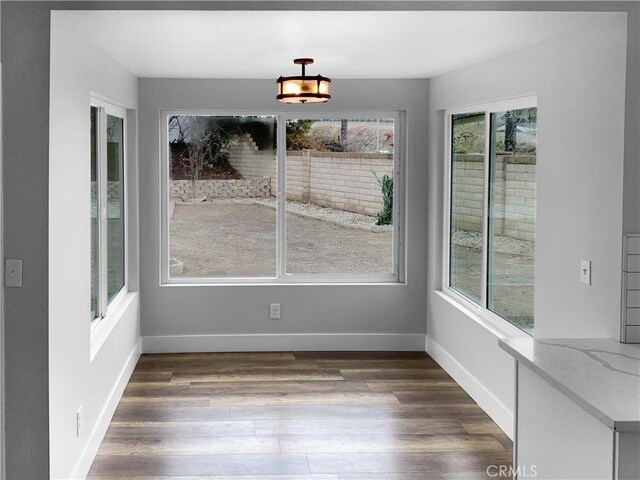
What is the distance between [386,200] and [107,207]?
2409mm

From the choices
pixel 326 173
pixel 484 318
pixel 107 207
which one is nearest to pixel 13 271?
pixel 107 207

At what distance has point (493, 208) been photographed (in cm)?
542

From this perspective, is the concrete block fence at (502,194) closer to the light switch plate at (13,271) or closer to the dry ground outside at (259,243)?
the dry ground outside at (259,243)

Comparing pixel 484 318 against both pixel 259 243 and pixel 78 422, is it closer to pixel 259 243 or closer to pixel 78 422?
pixel 259 243

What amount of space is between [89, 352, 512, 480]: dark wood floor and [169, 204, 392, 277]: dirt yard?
0.74 metres

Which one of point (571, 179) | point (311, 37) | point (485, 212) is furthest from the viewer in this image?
point (485, 212)

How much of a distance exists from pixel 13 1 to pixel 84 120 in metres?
0.90

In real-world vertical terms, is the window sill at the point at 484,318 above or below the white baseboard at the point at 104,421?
above

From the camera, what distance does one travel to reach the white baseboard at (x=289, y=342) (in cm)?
676

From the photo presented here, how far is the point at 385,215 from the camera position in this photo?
6.92m

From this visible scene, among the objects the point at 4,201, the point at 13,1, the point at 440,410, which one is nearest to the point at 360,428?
the point at 440,410

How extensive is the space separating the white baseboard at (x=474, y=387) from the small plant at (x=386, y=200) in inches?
39.7

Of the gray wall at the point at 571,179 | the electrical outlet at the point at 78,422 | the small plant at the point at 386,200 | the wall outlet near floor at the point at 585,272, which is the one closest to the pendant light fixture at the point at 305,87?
the gray wall at the point at 571,179

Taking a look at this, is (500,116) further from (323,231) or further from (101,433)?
(101,433)
